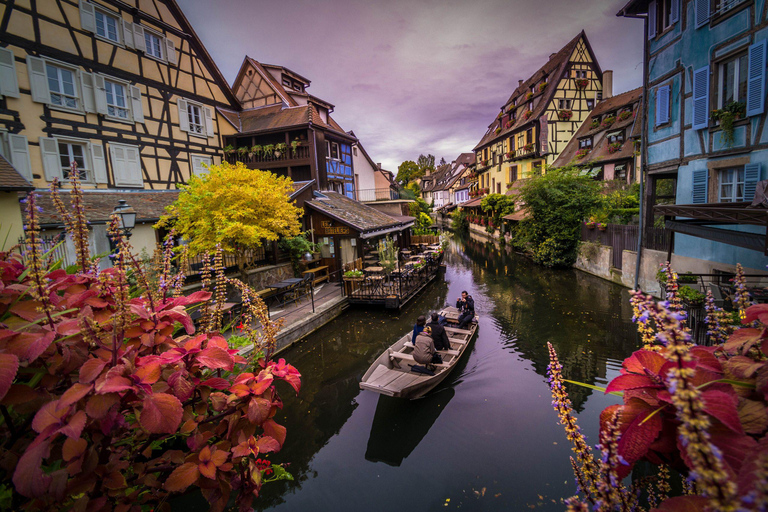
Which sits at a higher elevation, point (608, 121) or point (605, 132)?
point (608, 121)

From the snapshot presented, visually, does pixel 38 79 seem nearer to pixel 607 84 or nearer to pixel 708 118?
pixel 708 118

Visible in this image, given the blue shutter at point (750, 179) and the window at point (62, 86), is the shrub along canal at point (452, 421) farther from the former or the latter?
the window at point (62, 86)

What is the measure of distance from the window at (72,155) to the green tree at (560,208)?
80.8 feet

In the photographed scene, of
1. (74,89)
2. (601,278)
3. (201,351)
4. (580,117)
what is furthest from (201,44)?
(580,117)

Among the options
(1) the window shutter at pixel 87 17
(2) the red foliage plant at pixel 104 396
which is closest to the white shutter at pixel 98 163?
(1) the window shutter at pixel 87 17

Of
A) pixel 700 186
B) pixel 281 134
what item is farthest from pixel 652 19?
pixel 281 134

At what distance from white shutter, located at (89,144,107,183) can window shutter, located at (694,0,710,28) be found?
2415 cm

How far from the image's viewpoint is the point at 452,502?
518 cm

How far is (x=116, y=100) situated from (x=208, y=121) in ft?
16.8

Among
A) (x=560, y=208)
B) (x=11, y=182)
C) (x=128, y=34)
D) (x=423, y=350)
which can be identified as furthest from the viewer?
(x=560, y=208)

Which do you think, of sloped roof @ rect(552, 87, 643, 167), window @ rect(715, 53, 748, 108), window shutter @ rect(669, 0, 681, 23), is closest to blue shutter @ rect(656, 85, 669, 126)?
window @ rect(715, 53, 748, 108)

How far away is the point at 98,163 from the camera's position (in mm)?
15086

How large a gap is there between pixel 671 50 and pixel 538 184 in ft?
32.6

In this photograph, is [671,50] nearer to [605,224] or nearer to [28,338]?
[605,224]
